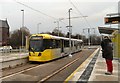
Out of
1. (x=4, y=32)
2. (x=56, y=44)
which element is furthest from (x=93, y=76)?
(x=4, y=32)

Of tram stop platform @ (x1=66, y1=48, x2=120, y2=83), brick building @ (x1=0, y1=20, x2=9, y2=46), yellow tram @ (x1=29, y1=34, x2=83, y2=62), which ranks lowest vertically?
tram stop platform @ (x1=66, y1=48, x2=120, y2=83)

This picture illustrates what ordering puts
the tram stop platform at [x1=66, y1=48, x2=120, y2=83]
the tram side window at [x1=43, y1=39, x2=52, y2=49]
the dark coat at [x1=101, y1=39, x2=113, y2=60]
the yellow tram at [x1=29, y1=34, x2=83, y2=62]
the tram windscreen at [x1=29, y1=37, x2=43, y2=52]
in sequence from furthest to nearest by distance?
the tram side window at [x1=43, y1=39, x2=52, y2=49] → the tram windscreen at [x1=29, y1=37, x2=43, y2=52] → the yellow tram at [x1=29, y1=34, x2=83, y2=62] → the dark coat at [x1=101, y1=39, x2=113, y2=60] → the tram stop platform at [x1=66, y1=48, x2=120, y2=83]

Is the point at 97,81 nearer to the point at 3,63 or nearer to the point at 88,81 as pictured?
the point at 88,81

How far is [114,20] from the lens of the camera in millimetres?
21172

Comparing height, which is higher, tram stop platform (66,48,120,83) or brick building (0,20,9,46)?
brick building (0,20,9,46)

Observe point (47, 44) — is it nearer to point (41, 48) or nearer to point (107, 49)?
point (41, 48)

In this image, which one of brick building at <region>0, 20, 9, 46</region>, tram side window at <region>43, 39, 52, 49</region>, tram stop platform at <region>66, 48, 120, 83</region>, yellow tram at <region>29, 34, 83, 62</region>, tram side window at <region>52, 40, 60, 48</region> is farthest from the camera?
brick building at <region>0, 20, 9, 46</region>

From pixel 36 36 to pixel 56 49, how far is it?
A: 4.00 meters

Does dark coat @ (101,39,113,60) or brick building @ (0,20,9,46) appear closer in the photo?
dark coat @ (101,39,113,60)

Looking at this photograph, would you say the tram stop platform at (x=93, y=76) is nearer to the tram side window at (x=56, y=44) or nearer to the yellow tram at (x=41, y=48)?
the yellow tram at (x=41, y=48)

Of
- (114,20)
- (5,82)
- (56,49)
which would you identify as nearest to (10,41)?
(56,49)

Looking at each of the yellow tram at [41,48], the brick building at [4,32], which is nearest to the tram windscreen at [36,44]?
the yellow tram at [41,48]

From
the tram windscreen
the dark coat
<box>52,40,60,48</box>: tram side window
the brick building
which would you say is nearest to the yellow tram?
the tram windscreen

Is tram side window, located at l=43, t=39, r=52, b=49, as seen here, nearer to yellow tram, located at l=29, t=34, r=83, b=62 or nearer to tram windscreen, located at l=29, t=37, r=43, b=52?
yellow tram, located at l=29, t=34, r=83, b=62
